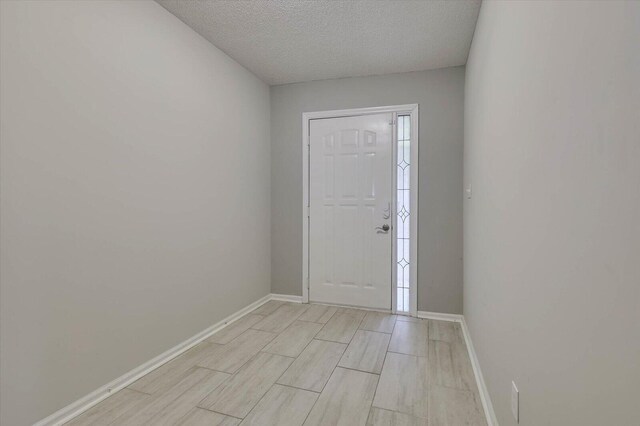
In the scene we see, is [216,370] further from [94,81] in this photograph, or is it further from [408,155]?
[408,155]

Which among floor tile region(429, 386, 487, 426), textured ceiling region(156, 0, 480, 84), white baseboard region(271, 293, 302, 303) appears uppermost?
textured ceiling region(156, 0, 480, 84)

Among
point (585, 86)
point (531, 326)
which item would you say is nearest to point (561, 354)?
point (531, 326)

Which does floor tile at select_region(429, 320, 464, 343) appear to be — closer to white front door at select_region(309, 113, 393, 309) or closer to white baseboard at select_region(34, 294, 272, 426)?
white front door at select_region(309, 113, 393, 309)

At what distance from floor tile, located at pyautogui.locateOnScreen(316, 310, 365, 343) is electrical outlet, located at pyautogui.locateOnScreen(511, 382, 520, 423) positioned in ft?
5.30

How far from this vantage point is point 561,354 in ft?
2.90

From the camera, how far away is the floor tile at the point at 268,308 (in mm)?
3557

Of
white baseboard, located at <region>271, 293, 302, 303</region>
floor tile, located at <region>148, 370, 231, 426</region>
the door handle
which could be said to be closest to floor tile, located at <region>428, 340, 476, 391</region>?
the door handle

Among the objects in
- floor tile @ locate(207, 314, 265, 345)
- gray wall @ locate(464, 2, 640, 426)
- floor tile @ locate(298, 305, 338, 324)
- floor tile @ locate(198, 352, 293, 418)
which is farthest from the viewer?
floor tile @ locate(298, 305, 338, 324)

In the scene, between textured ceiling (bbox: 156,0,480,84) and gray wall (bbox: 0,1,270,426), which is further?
textured ceiling (bbox: 156,0,480,84)

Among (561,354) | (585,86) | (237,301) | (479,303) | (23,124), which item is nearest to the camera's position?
(585,86)

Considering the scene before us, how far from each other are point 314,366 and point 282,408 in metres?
0.52

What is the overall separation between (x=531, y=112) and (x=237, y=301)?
3005 millimetres

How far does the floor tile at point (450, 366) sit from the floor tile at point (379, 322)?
1.54 feet

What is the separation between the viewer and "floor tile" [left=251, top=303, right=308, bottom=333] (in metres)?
3.13
